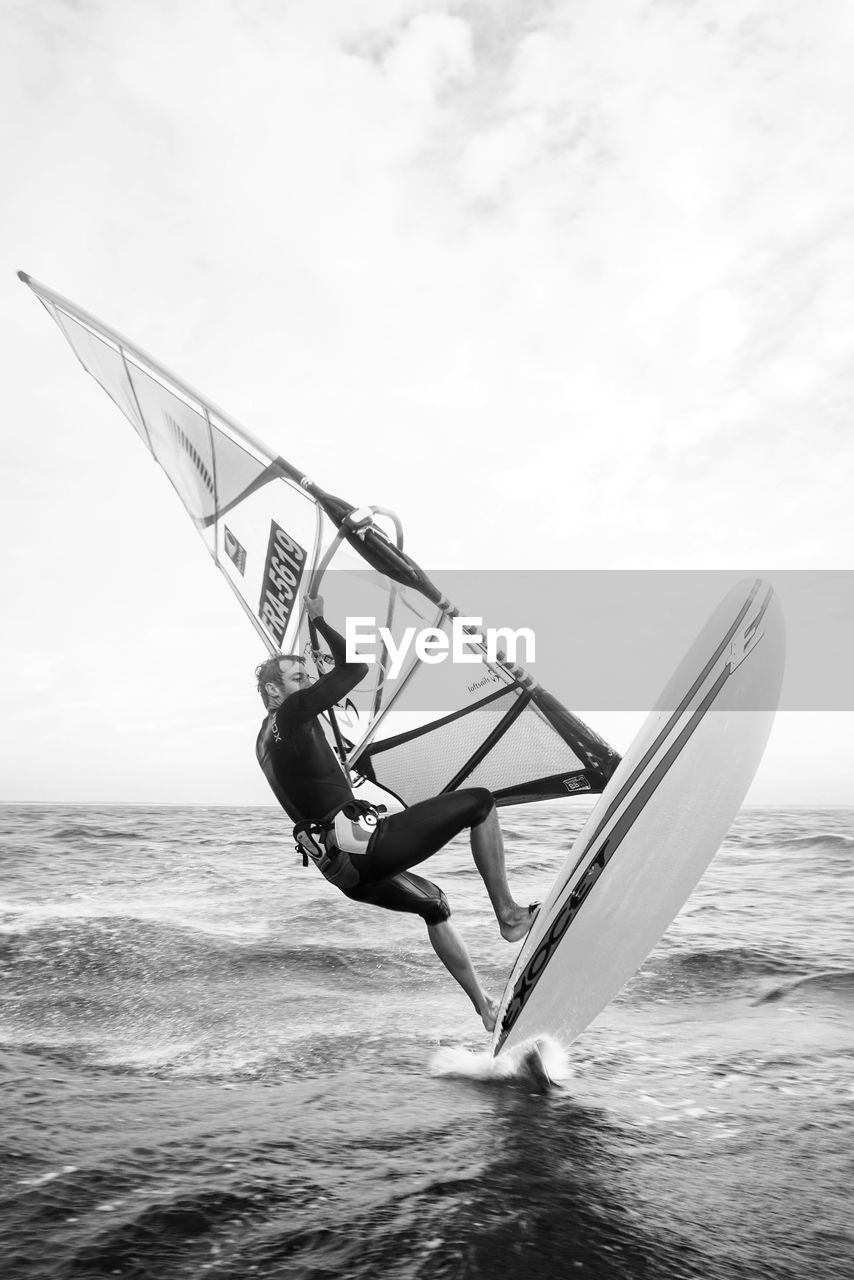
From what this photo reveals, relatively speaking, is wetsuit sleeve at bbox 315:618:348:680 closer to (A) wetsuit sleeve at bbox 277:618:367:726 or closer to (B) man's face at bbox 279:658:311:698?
(A) wetsuit sleeve at bbox 277:618:367:726

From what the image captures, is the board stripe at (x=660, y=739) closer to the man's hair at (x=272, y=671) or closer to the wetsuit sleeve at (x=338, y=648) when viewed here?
the wetsuit sleeve at (x=338, y=648)

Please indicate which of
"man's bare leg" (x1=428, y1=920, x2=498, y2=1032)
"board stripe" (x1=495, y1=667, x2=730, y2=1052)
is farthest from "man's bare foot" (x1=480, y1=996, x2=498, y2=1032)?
"board stripe" (x1=495, y1=667, x2=730, y2=1052)

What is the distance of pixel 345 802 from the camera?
3928 millimetres

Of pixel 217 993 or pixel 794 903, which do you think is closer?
pixel 217 993

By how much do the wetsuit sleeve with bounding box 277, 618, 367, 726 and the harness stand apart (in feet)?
1.53

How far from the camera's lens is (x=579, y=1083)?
162 inches

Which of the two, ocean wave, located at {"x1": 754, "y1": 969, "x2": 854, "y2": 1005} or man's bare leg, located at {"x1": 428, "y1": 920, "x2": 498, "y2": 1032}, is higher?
man's bare leg, located at {"x1": 428, "y1": 920, "x2": 498, "y2": 1032}

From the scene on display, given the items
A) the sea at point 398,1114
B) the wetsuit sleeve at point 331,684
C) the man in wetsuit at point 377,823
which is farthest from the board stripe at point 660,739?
the wetsuit sleeve at point 331,684

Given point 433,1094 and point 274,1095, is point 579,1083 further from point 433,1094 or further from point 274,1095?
point 274,1095

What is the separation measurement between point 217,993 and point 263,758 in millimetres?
2599

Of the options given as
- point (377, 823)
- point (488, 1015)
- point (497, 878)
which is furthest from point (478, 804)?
point (488, 1015)

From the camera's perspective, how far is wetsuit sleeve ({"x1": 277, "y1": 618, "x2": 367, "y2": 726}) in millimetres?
3727

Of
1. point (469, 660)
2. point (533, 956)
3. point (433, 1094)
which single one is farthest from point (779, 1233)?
point (469, 660)

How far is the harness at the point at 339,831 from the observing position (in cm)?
387
